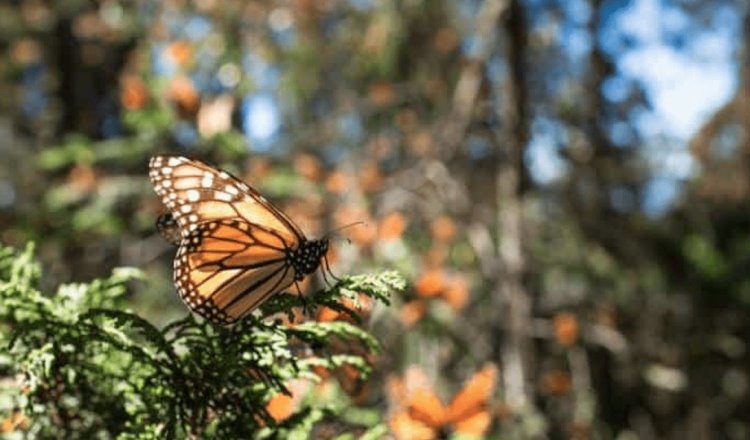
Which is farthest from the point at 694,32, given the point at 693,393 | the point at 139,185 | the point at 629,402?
the point at 139,185

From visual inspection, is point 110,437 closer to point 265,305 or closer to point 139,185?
point 265,305

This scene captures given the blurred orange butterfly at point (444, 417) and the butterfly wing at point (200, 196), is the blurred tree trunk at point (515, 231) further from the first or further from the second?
the butterfly wing at point (200, 196)

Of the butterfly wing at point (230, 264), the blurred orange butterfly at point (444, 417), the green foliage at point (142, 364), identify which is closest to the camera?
the green foliage at point (142, 364)

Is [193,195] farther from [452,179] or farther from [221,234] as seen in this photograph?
[452,179]

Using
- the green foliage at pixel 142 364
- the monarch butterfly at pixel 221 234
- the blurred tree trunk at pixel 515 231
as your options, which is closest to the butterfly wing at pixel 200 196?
the monarch butterfly at pixel 221 234

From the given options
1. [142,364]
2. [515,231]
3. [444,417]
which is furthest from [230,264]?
[515,231]

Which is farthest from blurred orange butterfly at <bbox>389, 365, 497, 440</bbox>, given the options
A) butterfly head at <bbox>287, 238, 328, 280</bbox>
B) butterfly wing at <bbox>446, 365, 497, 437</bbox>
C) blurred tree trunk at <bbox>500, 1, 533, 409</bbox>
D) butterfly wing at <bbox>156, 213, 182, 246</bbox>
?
blurred tree trunk at <bbox>500, 1, 533, 409</bbox>

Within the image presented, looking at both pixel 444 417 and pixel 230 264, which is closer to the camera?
pixel 230 264
